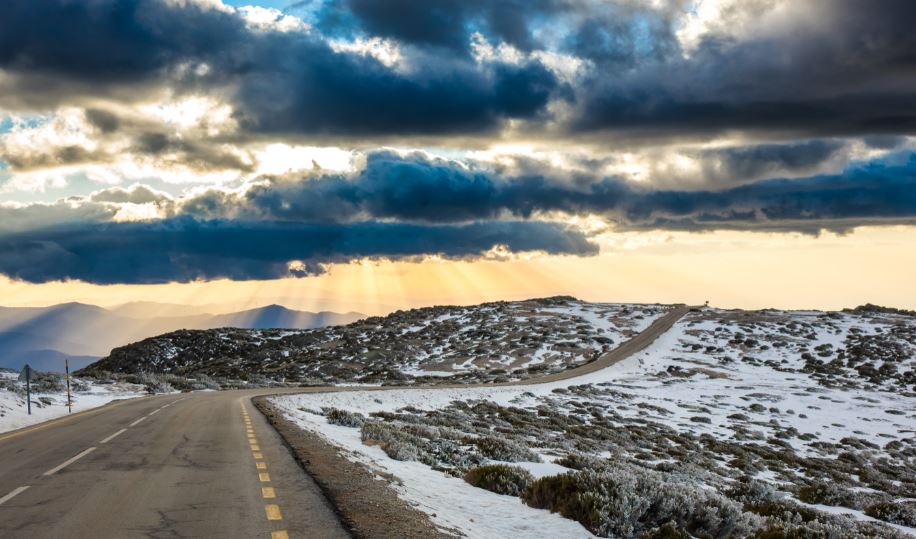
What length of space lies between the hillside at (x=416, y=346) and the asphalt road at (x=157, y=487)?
179ft

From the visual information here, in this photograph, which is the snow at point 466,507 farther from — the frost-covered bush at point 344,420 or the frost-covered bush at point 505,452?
the frost-covered bush at point 344,420

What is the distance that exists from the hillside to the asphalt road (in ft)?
179

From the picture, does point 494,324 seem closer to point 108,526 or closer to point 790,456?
point 790,456

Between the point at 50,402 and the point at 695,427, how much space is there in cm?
3500

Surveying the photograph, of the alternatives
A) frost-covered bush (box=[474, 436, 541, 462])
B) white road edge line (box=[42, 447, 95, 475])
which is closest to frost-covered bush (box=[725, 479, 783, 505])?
frost-covered bush (box=[474, 436, 541, 462])

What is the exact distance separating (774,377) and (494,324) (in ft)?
156

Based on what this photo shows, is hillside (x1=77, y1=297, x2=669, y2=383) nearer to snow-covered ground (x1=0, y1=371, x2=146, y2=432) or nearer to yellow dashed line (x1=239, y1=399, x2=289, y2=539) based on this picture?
snow-covered ground (x1=0, y1=371, x2=146, y2=432)

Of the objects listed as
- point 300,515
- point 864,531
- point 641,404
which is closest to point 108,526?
point 300,515

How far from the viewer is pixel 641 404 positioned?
50.5 m

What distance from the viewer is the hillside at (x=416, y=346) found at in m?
82.1

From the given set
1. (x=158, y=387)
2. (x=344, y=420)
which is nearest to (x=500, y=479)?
(x=344, y=420)

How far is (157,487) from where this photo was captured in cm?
1105

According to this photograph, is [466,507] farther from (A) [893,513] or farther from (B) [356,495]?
(A) [893,513]

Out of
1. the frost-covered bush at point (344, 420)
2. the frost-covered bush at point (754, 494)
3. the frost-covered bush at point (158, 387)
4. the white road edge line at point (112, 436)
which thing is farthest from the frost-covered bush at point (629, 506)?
the frost-covered bush at point (158, 387)
